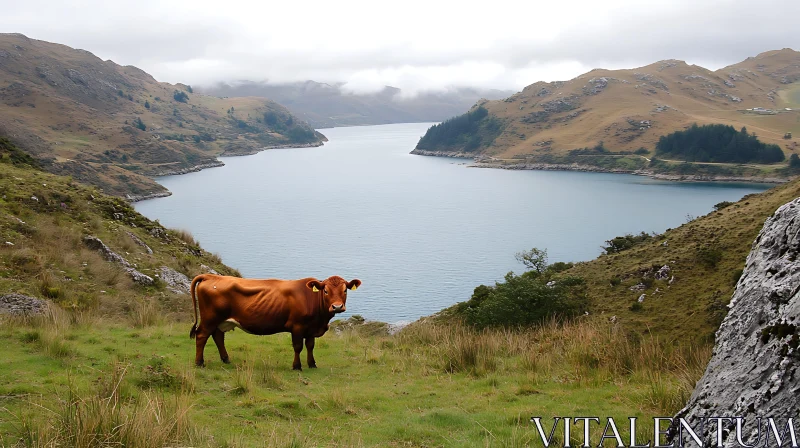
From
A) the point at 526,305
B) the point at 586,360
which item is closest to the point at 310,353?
the point at 586,360

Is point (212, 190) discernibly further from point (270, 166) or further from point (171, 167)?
point (270, 166)

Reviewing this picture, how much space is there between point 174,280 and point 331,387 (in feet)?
39.4

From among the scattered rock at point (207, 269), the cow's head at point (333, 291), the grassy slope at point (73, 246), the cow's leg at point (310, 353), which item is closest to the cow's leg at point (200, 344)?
the cow's leg at point (310, 353)

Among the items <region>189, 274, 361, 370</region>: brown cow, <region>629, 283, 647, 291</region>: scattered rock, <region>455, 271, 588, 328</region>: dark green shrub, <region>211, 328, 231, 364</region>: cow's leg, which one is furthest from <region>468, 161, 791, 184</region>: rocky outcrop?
<region>211, 328, 231, 364</region>: cow's leg

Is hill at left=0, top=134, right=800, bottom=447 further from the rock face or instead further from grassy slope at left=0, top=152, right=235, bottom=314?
the rock face

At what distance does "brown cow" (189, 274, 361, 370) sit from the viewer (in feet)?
32.3

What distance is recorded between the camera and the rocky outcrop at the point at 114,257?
17672 mm

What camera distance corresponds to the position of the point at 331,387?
8891 millimetres

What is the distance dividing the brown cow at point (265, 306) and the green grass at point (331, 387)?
60 cm

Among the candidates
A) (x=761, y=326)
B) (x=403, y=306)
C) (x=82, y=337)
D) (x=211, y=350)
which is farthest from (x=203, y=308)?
(x=403, y=306)

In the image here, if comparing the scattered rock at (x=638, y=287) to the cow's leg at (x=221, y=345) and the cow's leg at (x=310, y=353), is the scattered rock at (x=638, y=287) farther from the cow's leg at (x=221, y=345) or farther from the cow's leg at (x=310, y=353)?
the cow's leg at (x=221, y=345)

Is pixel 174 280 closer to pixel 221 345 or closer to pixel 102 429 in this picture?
pixel 221 345

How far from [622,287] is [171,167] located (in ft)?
449

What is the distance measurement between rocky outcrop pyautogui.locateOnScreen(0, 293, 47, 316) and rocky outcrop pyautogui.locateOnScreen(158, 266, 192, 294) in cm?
542
